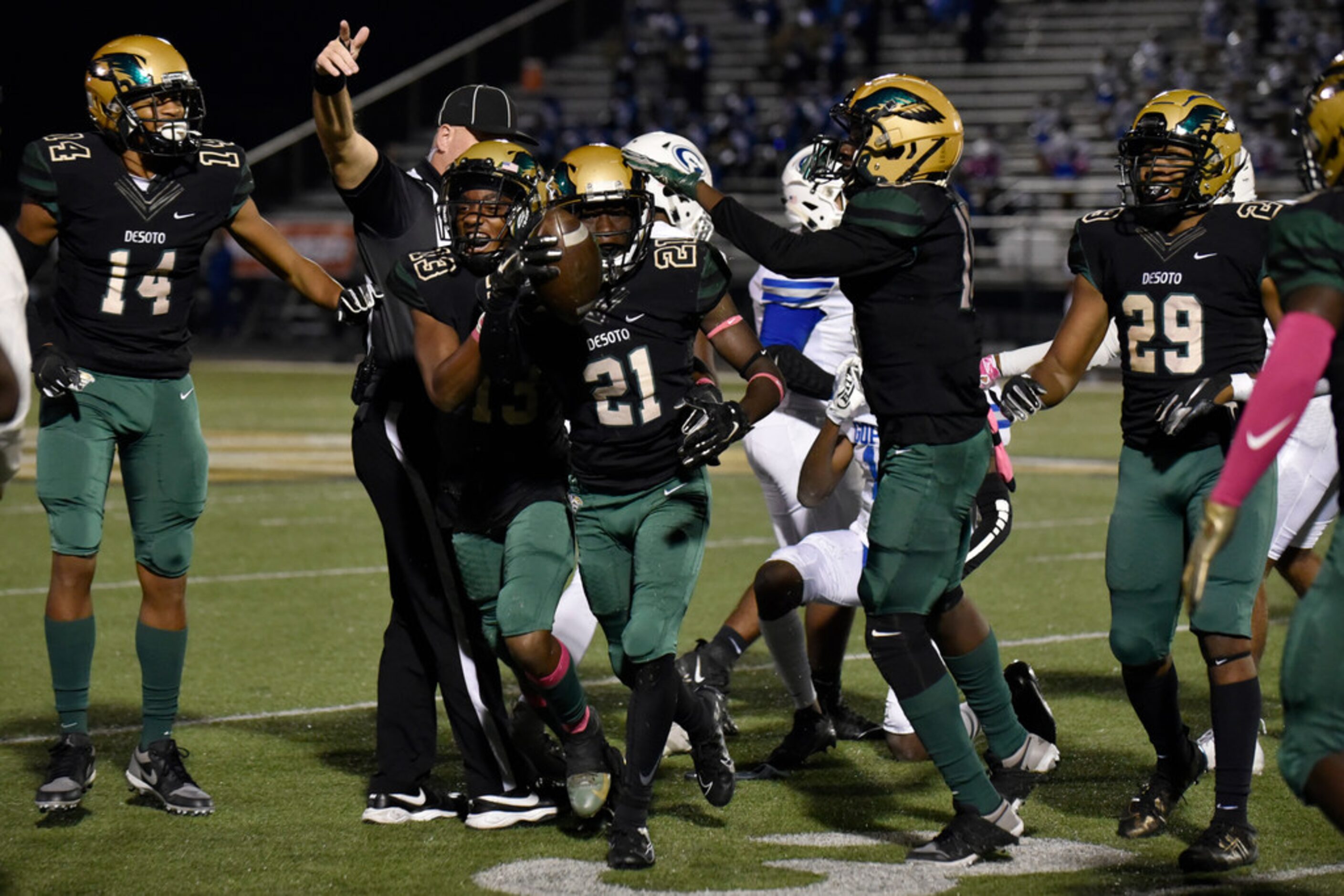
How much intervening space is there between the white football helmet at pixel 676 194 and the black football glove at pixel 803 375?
426mm

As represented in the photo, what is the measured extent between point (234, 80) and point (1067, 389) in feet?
80.5

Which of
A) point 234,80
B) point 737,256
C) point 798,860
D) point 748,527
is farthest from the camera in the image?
point 234,80

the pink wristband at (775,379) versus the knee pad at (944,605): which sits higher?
the pink wristband at (775,379)

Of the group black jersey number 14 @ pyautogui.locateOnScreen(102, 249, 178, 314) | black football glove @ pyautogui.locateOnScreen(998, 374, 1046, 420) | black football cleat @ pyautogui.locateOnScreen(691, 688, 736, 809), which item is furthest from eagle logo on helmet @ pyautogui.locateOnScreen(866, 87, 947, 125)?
black jersey number 14 @ pyautogui.locateOnScreen(102, 249, 178, 314)

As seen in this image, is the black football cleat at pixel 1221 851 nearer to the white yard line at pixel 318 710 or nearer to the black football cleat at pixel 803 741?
the black football cleat at pixel 803 741

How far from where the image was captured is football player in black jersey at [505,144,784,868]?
4.24 m

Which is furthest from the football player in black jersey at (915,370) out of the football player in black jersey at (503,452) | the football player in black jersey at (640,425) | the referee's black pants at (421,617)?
the referee's black pants at (421,617)

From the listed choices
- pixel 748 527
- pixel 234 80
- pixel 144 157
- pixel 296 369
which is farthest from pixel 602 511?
pixel 234 80

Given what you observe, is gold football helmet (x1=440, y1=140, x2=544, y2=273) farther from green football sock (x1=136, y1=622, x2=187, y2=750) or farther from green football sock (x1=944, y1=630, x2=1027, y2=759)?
green football sock (x1=944, y1=630, x2=1027, y2=759)

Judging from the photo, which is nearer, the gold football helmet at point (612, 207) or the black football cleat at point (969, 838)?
the black football cleat at point (969, 838)

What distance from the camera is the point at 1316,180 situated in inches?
134

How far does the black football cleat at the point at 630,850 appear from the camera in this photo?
4094 millimetres

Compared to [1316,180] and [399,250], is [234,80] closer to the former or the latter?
[399,250]

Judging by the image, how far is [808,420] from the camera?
231 inches
